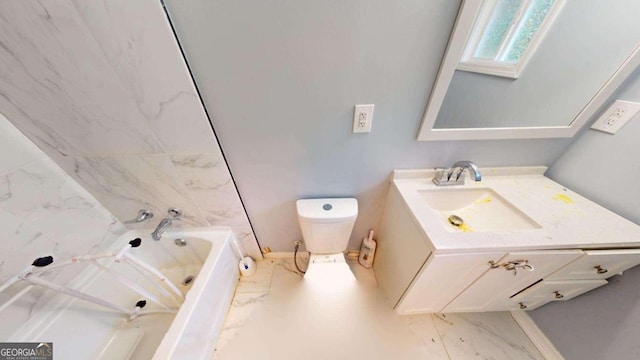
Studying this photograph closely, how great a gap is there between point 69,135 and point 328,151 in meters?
1.22

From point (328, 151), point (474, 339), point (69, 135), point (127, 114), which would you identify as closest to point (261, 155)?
point (328, 151)

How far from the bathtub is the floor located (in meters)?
0.18

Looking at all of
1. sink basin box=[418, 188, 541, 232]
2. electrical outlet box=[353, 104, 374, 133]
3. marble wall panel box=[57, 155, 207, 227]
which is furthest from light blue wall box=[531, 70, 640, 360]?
marble wall panel box=[57, 155, 207, 227]

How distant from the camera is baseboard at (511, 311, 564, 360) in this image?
0.99 m

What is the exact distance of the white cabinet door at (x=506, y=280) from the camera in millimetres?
717

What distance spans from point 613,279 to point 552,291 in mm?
228

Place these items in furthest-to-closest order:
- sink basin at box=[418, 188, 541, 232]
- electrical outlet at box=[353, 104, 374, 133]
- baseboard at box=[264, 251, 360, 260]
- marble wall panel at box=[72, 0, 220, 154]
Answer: baseboard at box=[264, 251, 360, 260] < sink basin at box=[418, 188, 541, 232] < electrical outlet at box=[353, 104, 374, 133] < marble wall panel at box=[72, 0, 220, 154]

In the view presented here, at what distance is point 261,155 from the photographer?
93 cm

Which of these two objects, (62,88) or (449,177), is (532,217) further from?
(62,88)

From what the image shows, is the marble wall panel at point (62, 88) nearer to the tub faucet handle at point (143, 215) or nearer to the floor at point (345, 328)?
the tub faucet handle at point (143, 215)

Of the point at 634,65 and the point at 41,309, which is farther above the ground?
the point at 634,65

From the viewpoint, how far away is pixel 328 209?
103cm

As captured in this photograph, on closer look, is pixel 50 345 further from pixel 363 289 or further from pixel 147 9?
pixel 363 289

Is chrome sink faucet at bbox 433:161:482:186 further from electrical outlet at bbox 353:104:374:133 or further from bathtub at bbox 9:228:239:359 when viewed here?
bathtub at bbox 9:228:239:359
